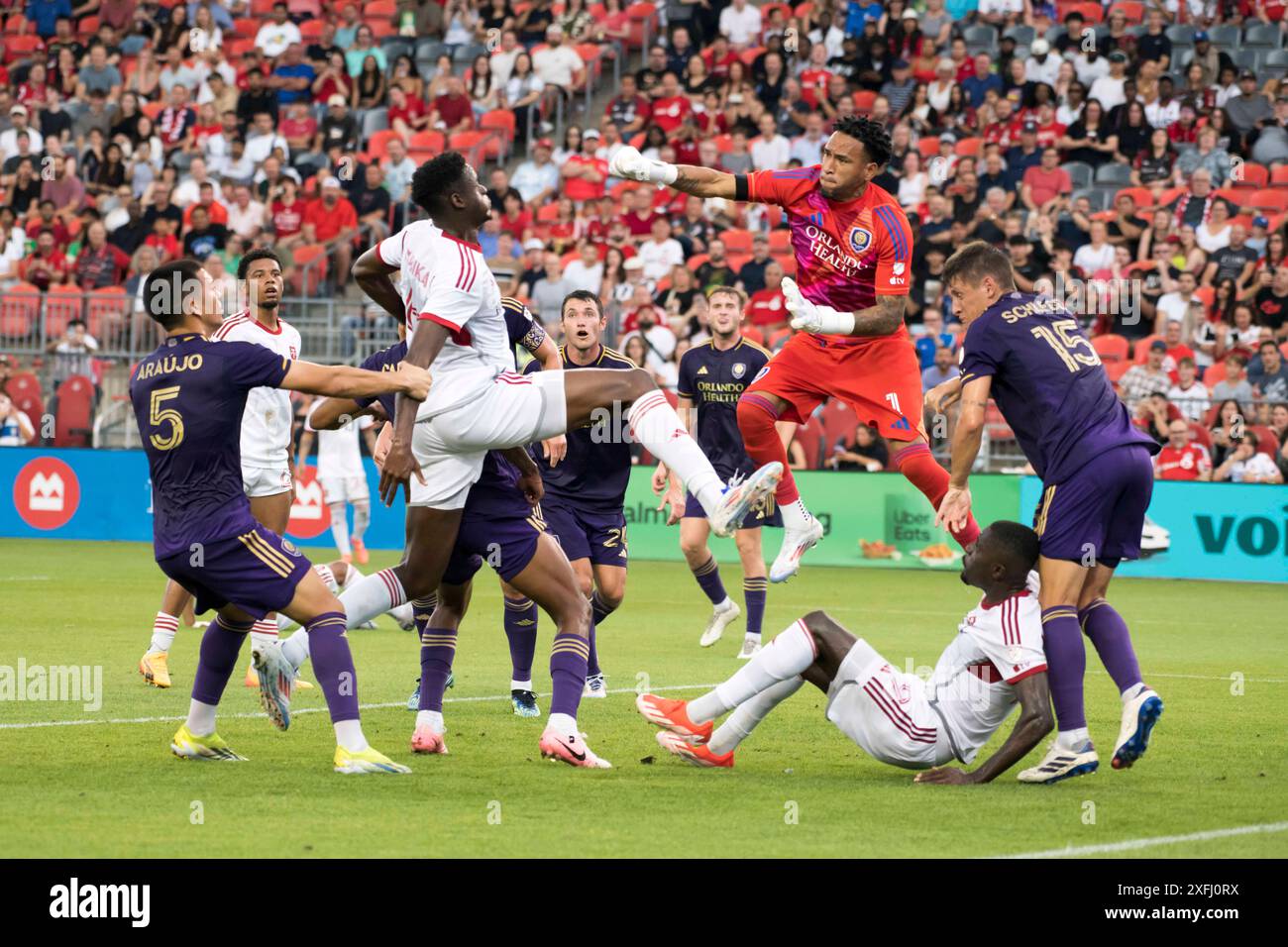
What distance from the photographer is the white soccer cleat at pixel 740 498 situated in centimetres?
800

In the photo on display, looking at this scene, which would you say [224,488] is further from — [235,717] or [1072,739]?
[1072,739]

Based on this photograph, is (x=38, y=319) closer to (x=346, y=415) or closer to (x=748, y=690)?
(x=346, y=415)

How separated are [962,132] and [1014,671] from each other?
1929 centimetres

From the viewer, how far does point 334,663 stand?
7.80m

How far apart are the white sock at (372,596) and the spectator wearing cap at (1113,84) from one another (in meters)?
18.8

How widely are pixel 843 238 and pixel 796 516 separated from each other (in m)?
1.89

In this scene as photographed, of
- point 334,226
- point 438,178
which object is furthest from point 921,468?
point 334,226

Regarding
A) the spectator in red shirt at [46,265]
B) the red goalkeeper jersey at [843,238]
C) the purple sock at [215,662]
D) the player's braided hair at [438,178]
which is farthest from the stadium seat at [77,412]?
the player's braided hair at [438,178]

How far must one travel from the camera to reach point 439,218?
830 centimetres

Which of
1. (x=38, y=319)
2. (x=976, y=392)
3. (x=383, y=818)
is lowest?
(x=38, y=319)

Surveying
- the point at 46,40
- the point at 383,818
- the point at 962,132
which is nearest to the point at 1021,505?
the point at 962,132

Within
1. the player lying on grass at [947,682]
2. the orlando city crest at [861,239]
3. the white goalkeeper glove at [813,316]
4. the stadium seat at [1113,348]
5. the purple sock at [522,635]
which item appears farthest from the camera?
the stadium seat at [1113,348]

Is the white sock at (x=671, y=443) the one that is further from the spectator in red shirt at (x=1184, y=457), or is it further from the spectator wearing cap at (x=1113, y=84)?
the spectator wearing cap at (x=1113, y=84)

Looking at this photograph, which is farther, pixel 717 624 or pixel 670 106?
pixel 670 106
